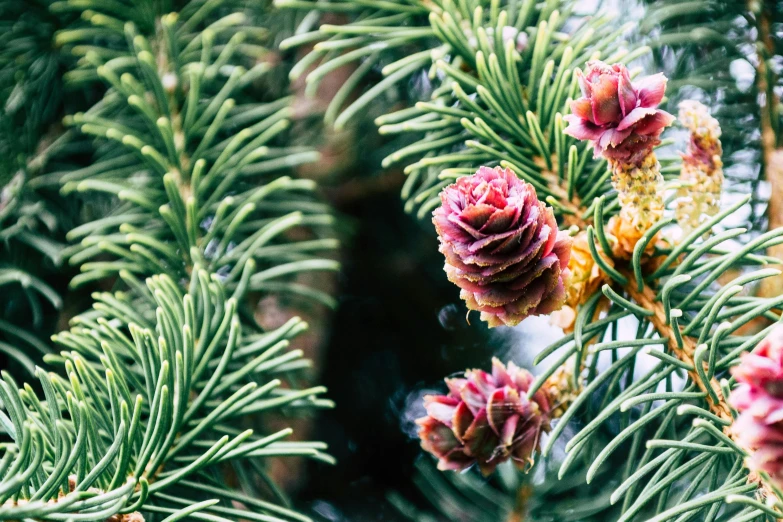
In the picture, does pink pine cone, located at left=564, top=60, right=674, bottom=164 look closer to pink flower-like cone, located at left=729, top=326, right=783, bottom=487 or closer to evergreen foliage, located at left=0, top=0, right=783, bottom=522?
evergreen foliage, located at left=0, top=0, right=783, bottom=522

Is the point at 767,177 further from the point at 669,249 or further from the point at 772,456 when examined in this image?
the point at 772,456

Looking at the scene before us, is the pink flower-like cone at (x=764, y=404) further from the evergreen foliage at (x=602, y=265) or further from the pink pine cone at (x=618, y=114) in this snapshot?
the pink pine cone at (x=618, y=114)

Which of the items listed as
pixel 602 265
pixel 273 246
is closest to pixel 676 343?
pixel 602 265

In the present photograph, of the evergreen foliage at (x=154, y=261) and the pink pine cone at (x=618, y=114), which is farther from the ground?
the pink pine cone at (x=618, y=114)

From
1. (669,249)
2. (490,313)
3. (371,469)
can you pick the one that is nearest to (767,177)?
(669,249)

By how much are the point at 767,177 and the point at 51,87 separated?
68cm

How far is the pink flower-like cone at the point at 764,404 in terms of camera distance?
0.26 m

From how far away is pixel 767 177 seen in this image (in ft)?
1.96

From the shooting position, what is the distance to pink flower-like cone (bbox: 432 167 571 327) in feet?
1.15

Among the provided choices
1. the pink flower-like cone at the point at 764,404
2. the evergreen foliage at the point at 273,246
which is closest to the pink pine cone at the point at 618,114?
the evergreen foliage at the point at 273,246

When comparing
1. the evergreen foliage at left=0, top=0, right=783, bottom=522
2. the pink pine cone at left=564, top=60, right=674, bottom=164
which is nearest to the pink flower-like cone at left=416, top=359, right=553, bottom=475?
the evergreen foliage at left=0, top=0, right=783, bottom=522

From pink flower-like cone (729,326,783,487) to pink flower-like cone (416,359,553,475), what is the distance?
174mm

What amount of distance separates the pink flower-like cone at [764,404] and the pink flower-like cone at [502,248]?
114 millimetres

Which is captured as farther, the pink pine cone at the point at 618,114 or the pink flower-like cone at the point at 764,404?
the pink pine cone at the point at 618,114
